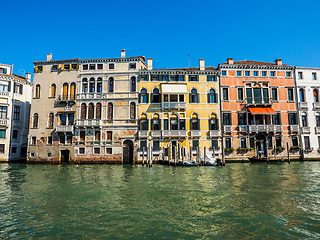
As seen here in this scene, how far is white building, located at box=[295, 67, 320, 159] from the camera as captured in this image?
78.8 ft

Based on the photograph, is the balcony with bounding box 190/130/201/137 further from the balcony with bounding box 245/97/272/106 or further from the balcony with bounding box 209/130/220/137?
the balcony with bounding box 245/97/272/106

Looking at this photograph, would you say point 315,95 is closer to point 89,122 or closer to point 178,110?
point 178,110

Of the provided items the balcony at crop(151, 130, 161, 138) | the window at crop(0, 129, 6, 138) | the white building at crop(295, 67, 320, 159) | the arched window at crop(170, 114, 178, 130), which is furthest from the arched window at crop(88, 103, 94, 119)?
the white building at crop(295, 67, 320, 159)

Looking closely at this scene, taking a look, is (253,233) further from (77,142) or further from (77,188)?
(77,142)

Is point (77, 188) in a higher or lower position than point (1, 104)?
lower

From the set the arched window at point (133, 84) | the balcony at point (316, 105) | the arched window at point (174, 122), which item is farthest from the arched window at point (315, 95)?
the arched window at point (133, 84)

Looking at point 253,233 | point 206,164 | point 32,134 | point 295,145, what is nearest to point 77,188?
point 253,233

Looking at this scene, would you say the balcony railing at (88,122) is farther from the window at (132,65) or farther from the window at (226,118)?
the window at (226,118)

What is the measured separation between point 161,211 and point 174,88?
17.2m

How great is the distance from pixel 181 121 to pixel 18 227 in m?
18.7

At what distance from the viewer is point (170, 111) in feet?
77.2

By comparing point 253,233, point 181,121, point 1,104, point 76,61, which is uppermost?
point 76,61

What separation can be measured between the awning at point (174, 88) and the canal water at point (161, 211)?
13.4 m

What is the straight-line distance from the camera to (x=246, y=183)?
11523 mm
